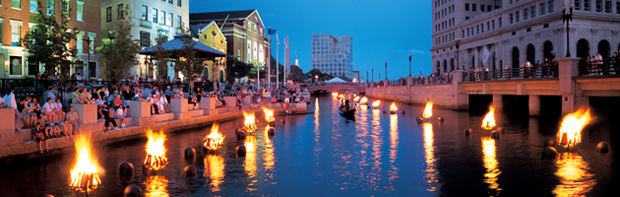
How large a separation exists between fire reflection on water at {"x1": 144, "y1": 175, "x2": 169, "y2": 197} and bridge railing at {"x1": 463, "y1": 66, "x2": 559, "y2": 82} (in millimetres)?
27604

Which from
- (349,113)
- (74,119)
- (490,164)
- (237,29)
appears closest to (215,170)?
(74,119)

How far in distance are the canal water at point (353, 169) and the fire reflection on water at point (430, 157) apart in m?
0.04

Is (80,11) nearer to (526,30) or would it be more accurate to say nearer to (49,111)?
(49,111)

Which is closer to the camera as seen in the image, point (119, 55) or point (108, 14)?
point (119, 55)

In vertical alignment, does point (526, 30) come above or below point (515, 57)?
above

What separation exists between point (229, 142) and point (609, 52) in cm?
5987

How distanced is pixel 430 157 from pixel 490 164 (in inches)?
93.5

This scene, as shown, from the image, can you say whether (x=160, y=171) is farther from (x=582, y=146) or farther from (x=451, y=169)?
(x=582, y=146)

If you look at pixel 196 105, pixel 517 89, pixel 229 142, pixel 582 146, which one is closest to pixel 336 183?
pixel 229 142

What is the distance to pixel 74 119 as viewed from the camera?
55.8ft

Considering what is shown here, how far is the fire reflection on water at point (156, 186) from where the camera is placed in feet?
37.0

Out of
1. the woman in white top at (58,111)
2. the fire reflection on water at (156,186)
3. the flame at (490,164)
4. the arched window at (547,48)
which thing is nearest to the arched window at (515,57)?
the arched window at (547,48)

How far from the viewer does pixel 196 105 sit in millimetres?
28078

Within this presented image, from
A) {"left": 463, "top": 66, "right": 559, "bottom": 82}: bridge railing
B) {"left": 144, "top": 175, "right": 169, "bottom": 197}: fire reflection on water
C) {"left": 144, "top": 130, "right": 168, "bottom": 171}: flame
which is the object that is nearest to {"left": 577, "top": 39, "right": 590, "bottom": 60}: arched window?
{"left": 463, "top": 66, "right": 559, "bottom": 82}: bridge railing
